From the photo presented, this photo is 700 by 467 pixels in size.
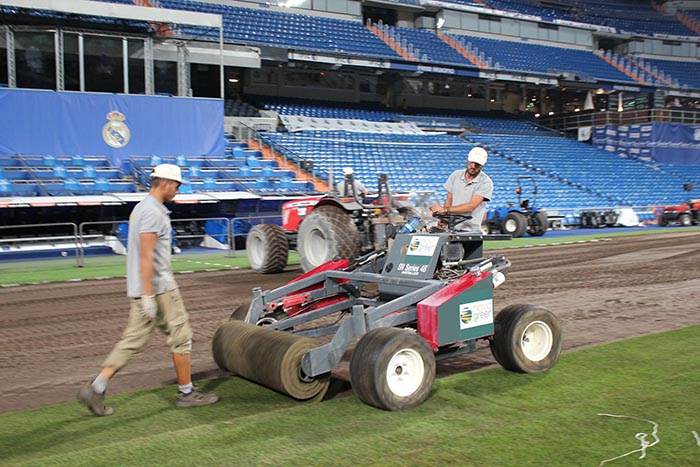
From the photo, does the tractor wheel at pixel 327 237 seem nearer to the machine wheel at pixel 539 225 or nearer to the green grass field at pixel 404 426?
the green grass field at pixel 404 426

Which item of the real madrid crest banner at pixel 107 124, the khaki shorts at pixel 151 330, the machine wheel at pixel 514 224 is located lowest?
the machine wheel at pixel 514 224

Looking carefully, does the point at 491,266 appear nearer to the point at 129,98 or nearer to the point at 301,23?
the point at 129,98

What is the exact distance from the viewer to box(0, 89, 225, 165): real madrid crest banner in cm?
1972

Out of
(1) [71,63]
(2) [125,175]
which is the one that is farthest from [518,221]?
(1) [71,63]

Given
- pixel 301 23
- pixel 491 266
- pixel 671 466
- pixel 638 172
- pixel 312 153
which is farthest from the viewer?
pixel 638 172

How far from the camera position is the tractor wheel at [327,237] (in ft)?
30.1

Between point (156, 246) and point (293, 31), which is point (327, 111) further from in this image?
point (156, 246)

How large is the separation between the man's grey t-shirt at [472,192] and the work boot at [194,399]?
278cm

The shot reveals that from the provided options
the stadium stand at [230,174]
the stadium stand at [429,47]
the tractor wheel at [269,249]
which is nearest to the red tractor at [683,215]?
the stadium stand at [429,47]

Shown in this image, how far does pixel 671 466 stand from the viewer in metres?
3.62

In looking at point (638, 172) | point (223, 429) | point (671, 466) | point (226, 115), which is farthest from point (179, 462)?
point (638, 172)

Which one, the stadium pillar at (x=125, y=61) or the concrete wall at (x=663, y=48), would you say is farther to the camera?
the concrete wall at (x=663, y=48)

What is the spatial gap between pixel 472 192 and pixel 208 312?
3.86 meters

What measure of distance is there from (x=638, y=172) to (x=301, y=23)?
1933 centimetres
